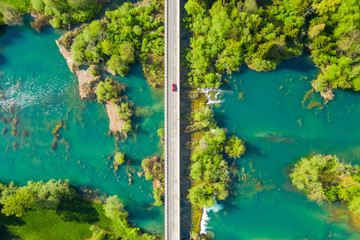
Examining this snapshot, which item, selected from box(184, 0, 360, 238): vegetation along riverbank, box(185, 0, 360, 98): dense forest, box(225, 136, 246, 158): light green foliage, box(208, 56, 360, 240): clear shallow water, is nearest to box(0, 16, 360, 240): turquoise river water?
box(208, 56, 360, 240): clear shallow water

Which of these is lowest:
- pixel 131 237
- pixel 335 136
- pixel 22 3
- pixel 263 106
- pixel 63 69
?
pixel 131 237

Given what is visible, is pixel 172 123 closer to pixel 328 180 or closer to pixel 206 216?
pixel 206 216

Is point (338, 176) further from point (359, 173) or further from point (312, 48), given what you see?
point (312, 48)

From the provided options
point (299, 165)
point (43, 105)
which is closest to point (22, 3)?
point (43, 105)

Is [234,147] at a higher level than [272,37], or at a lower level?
lower

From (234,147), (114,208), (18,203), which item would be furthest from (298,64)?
(18,203)

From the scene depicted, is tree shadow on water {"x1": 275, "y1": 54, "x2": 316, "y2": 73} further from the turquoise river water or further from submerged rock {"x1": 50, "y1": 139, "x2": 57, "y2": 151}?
submerged rock {"x1": 50, "y1": 139, "x2": 57, "y2": 151}

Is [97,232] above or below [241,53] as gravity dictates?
below

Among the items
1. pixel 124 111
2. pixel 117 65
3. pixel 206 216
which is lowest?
pixel 206 216
